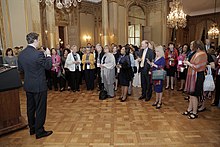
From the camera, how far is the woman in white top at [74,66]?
572cm

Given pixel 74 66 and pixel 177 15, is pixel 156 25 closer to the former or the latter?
pixel 177 15

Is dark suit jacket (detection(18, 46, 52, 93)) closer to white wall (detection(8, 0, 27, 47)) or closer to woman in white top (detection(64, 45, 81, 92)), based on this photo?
woman in white top (detection(64, 45, 81, 92))

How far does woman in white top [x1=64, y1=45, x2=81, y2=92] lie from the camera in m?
5.72

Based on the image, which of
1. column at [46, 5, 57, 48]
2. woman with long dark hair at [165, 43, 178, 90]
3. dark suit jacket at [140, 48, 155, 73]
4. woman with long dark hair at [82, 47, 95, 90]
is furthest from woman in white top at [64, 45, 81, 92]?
woman with long dark hair at [165, 43, 178, 90]

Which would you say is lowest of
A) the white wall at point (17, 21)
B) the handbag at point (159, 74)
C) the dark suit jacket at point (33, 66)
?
the handbag at point (159, 74)

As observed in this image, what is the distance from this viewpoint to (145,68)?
4621 millimetres

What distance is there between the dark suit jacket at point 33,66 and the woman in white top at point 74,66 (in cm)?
294

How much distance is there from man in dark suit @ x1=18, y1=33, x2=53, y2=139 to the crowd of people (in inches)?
91.1

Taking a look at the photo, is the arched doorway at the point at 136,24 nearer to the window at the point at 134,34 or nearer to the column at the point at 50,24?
the window at the point at 134,34

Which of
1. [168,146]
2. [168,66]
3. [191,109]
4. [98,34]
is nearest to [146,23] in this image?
[98,34]

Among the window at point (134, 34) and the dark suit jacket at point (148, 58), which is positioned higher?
the window at point (134, 34)

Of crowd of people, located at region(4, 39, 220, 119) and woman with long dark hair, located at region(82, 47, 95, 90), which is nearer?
crowd of people, located at region(4, 39, 220, 119)

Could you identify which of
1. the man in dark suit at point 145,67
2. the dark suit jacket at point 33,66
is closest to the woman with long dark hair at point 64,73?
the man in dark suit at point 145,67

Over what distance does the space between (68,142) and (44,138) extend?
0.45m
